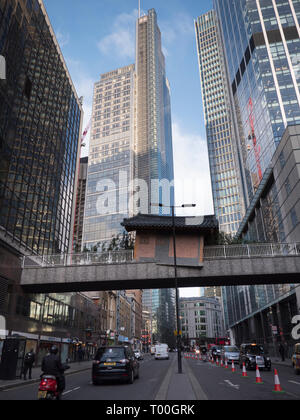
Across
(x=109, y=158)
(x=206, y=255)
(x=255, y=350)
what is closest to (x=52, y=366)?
(x=206, y=255)

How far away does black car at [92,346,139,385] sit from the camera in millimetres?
13773

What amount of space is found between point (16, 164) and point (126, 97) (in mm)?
138510

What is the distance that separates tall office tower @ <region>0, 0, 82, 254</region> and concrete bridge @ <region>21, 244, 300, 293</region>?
5084mm

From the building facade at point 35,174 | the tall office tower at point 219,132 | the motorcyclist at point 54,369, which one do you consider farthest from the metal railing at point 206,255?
the tall office tower at point 219,132

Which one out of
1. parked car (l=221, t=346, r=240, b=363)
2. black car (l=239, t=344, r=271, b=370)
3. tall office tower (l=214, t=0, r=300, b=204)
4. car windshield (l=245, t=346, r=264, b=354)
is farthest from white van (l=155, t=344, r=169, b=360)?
tall office tower (l=214, t=0, r=300, b=204)

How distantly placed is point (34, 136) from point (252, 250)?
30062mm

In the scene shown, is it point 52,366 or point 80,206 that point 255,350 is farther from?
point 80,206

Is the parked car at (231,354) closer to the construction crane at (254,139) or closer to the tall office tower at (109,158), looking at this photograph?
the construction crane at (254,139)

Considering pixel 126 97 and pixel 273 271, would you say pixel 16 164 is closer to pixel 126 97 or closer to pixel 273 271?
pixel 273 271

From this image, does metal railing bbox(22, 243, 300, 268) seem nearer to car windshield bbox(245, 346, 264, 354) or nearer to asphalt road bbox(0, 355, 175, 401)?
car windshield bbox(245, 346, 264, 354)

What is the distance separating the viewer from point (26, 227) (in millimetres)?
36594

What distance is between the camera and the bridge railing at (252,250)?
79.2 ft

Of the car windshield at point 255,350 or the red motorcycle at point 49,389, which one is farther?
the car windshield at point 255,350

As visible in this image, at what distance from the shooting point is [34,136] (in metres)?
39.5
